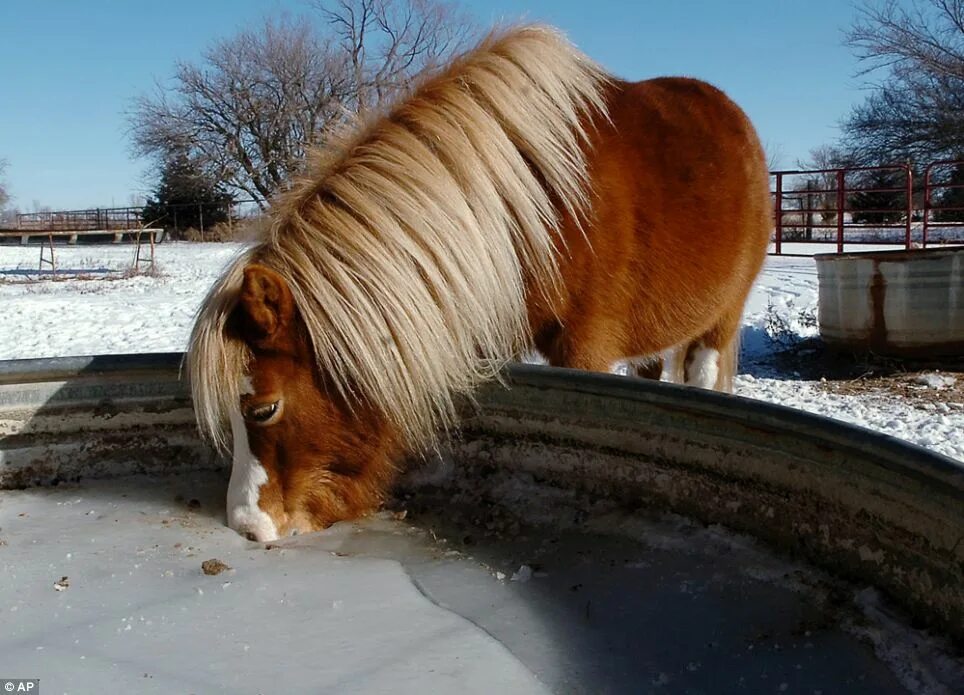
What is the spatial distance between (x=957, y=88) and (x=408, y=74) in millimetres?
20868

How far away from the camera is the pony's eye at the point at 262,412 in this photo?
2.06 m

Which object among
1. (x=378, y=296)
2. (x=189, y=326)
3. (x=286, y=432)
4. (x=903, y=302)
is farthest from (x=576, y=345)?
(x=189, y=326)

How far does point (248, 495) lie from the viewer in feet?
6.98

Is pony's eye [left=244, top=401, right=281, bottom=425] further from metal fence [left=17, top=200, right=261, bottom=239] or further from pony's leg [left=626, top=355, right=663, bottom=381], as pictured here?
metal fence [left=17, top=200, right=261, bottom=239]

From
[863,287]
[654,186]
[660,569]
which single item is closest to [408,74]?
[654,186]

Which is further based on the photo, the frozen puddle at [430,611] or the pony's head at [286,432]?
the pony's head at [286,432]

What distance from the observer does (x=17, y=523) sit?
2.23 metres

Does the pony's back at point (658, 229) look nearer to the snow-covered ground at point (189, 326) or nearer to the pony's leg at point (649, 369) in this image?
the pony's leg at point (649, 369)

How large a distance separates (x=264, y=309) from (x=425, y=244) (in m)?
0.46

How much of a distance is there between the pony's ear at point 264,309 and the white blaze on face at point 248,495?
9.6 inches

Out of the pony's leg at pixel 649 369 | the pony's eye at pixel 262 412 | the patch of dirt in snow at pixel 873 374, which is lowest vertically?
the patch of dirt in snow at pixel 873 374

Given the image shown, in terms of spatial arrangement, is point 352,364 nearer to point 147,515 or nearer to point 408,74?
point 147,515

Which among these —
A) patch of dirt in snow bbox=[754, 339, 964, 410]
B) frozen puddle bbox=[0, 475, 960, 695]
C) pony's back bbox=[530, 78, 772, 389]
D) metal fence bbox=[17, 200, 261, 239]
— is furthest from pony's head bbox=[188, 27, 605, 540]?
metal fence bbox=[17, 200, 261, 239]

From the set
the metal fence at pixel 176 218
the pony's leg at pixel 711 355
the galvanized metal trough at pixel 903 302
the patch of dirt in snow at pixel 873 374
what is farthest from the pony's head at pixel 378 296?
the metal fence at pixel 176 218
